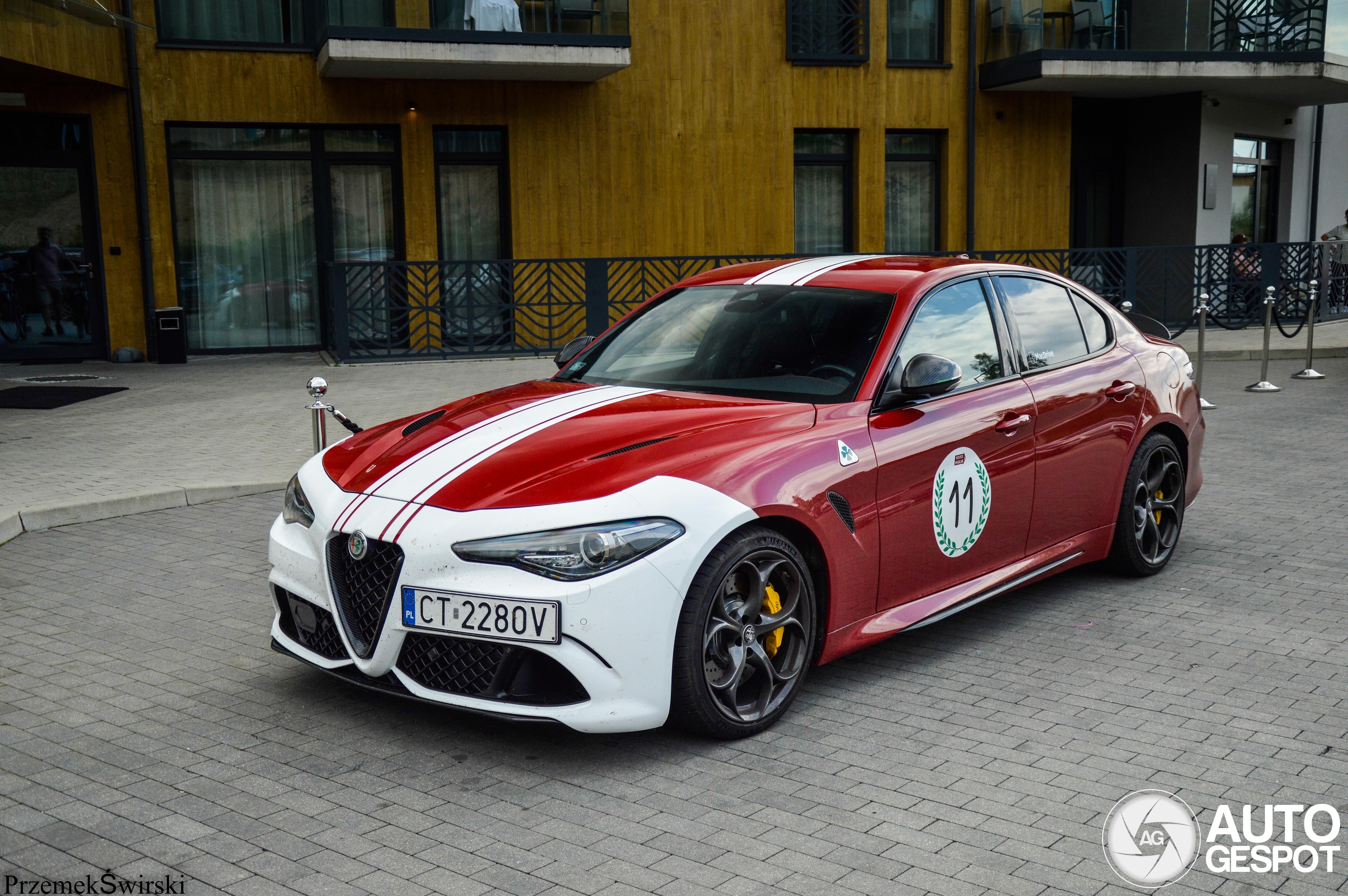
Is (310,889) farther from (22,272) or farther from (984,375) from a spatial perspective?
(22,272)

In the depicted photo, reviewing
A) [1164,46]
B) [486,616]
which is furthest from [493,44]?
[486,616]

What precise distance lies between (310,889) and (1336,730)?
11.2 feet

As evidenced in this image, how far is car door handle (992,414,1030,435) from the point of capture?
17.5 ft

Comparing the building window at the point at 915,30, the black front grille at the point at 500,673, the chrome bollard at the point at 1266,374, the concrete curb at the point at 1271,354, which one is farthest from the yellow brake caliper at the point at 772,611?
the building window at the point at 915,30

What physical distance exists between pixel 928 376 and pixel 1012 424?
2.26 ft

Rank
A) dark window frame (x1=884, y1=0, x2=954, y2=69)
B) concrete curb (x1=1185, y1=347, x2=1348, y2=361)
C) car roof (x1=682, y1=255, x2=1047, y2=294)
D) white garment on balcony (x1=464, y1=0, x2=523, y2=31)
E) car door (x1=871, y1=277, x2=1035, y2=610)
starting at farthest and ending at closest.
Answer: dark window frame (x1=884, y1=0, x2=954, y2=69), concrete curb (x1=1185, y1=347, x2=1348, y2=361), white garment on balcony (x1=464, y1=0, x2=523, y2=31), car roof (x1=682, y1=255, x2=1047, y2=294), car door (x1=871, y1=277, x2=1035, y2=610)

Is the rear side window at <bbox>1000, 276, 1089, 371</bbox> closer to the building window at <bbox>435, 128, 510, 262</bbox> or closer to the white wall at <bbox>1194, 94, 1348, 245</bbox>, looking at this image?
the building window at <bbox>435, 128, 510, 262</bbox>

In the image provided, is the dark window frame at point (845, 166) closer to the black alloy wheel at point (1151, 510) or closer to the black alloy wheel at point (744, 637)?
the black alloy wheel at point (1151, 510)

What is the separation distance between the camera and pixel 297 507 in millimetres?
4828

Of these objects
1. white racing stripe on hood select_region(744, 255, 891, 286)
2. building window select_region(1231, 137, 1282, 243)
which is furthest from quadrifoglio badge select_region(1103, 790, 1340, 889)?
building window select_region(1231, 137, 1282, 243)

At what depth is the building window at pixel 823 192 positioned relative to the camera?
20734 millimetres

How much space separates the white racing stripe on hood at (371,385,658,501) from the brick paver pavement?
0.86m

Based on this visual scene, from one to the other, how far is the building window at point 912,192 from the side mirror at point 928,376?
1687 cm

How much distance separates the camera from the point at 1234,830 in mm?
3691
